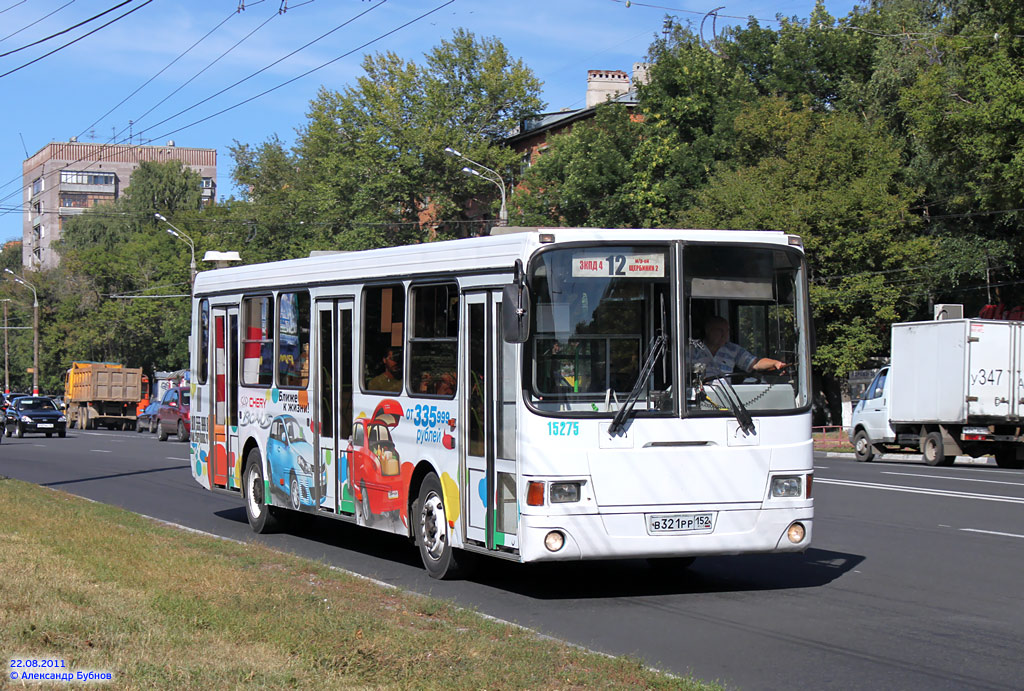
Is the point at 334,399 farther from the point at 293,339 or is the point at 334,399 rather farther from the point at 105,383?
the point at 105,383

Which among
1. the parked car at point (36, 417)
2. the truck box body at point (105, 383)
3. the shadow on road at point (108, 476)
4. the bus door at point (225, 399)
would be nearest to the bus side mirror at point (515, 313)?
the bus door at point (225, 399)

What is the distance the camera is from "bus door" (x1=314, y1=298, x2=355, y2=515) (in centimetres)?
1249

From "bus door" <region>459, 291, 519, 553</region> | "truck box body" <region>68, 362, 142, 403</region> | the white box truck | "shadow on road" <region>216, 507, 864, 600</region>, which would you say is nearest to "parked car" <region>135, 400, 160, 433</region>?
"truck box body" <region>68, 362, 142, 403</region>

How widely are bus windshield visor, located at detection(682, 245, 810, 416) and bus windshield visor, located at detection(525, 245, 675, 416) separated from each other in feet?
0.77

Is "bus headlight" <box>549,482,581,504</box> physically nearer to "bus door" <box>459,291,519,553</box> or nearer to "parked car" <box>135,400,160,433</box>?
"bus door" <box>459,291,519,553</box>

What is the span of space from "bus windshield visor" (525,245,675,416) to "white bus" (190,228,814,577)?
13mm

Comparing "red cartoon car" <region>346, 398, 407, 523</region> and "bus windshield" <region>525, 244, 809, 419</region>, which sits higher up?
"bus windshield" <region>525, 244, 809, 419</region>

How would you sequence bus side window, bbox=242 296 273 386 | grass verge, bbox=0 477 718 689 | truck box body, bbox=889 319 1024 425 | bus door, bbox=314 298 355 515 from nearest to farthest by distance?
grass verge, bbox=0 477 718 689
bus door, bbox=314 298 355 515
bus side window, bbox=242 296 273 386
truck box body, bbox=889 319 1024 425

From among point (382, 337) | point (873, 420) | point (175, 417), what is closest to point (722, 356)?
point (382, 337)

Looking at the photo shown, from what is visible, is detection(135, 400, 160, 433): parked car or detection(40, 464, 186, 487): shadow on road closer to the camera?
detection(40, 464, 186, 487): shadow on road

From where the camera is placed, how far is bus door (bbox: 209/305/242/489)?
15.2m

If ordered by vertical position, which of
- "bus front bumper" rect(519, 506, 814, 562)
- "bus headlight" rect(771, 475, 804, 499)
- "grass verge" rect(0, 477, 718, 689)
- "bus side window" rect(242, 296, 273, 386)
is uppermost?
"bus side window" rect(242, 296, 273, 386)

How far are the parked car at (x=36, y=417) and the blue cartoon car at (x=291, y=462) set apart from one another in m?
38.3

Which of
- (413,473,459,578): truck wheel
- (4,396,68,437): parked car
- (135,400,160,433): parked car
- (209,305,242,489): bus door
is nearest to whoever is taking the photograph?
(413,473,459,578): truck wheel
